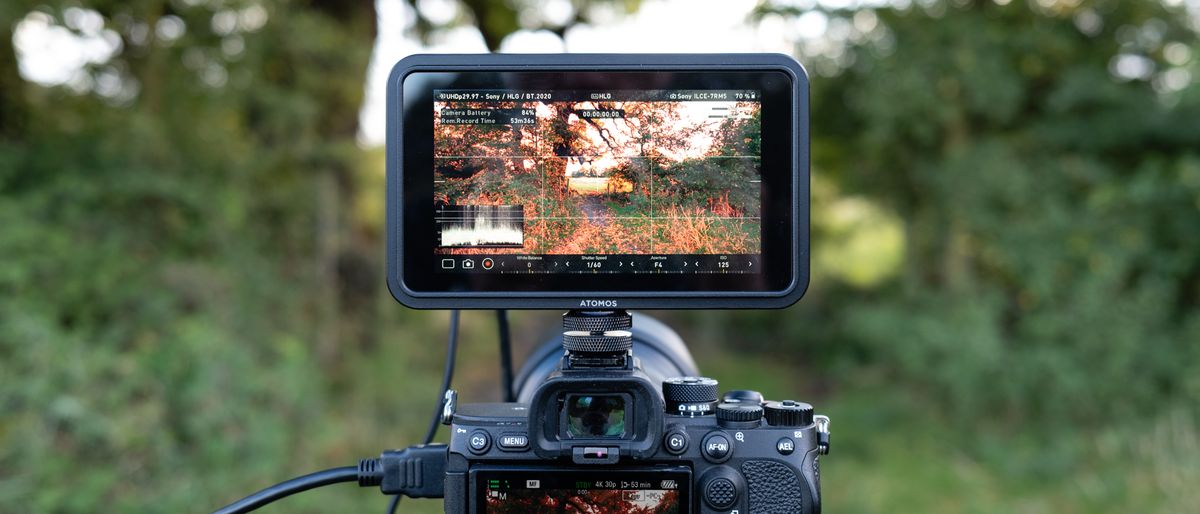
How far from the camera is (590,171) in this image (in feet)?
5.09

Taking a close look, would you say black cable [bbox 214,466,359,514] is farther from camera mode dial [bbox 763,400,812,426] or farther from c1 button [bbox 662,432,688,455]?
camera mode dial [bbox 763,400,812,426]

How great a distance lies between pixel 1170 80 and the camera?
605 cm

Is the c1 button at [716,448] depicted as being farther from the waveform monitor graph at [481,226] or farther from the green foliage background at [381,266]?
the green foliage background at [381,266]

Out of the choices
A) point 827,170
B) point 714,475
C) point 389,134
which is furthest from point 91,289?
point 827,170

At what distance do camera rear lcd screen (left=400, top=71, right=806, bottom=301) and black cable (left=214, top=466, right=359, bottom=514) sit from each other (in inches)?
12.4

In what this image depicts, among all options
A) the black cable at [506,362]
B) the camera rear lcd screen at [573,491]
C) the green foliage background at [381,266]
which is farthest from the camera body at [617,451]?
the green foliage background at [381,266]

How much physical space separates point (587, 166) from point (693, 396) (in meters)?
0.42

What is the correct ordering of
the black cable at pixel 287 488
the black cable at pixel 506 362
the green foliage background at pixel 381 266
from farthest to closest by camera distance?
1. the green foliage background at pixel 381 266
2. the black cable at pixel 506 362
3. the black cable at pixel 287 488

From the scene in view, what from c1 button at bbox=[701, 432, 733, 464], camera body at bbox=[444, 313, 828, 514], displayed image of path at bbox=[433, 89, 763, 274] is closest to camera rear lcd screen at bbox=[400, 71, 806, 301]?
displayed image of path at bbox=[433, 89, 763, 274]

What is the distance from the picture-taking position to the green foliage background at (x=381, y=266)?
450cm

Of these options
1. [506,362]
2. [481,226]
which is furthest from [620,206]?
[506,362]

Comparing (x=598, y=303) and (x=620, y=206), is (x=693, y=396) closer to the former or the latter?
(x=598, y=303)

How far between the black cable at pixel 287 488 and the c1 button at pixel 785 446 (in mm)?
681

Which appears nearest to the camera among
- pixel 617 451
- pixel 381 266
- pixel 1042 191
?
pixel 617 451
